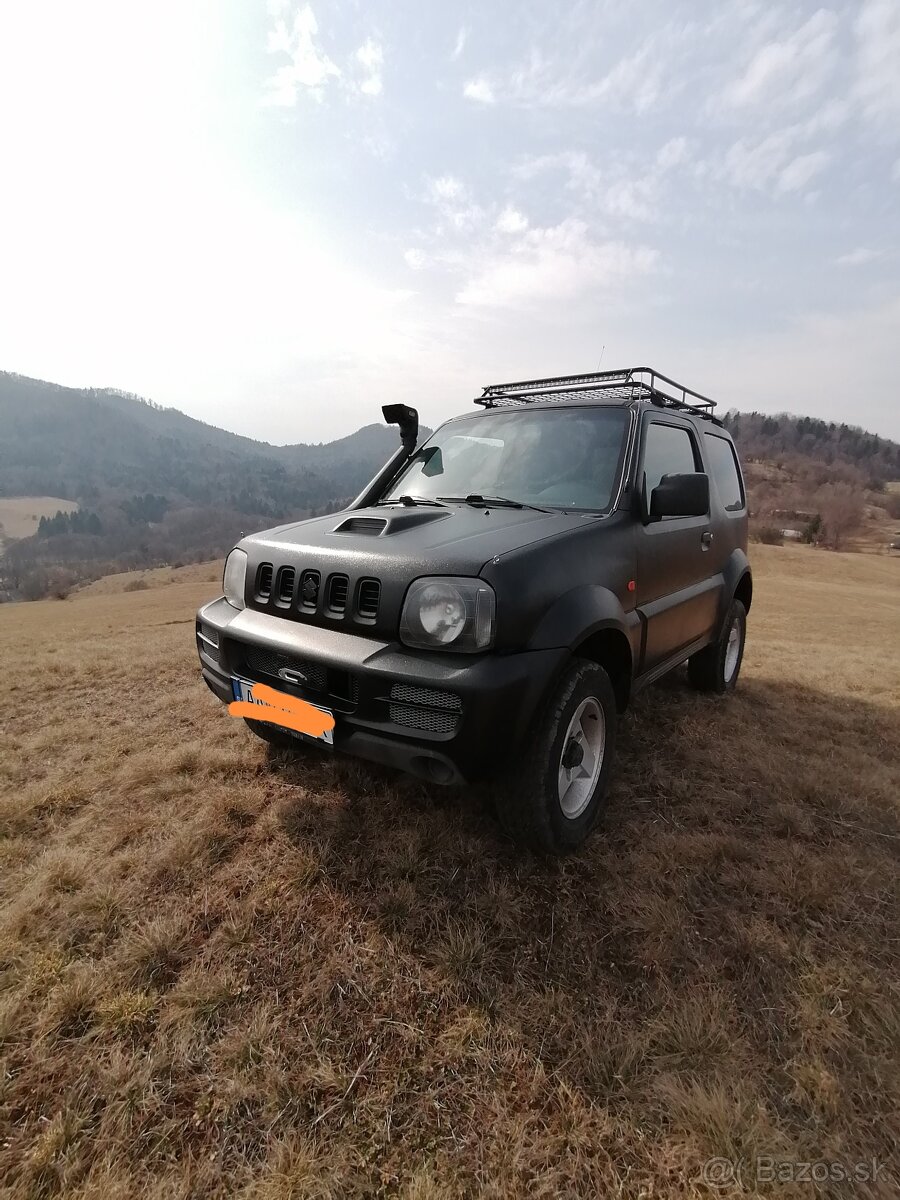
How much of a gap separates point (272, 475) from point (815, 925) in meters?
200

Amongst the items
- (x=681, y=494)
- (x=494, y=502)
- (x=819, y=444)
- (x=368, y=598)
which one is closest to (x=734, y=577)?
(x=681, y=494)

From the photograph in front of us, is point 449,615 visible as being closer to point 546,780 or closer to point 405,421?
point 546,780

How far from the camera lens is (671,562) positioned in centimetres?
320

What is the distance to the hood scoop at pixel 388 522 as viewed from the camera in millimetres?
2473

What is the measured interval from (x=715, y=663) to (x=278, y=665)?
3.52 m

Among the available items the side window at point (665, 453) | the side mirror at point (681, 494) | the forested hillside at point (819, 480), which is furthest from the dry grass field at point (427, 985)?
the forested hillside at point (819, 480)

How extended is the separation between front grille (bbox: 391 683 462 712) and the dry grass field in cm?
80

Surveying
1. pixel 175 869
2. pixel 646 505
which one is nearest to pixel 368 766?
pixel 175 869

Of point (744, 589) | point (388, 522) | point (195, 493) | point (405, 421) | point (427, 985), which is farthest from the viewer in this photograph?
point (195, 493)

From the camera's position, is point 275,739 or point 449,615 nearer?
point 449,615

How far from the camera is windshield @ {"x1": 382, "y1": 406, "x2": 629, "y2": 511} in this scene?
2.87 m

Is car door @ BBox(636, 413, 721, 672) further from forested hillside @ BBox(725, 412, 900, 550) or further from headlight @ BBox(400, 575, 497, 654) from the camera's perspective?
forested hillside @ BBox(725, 412, 900, 550)

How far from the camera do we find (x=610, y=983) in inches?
71.8

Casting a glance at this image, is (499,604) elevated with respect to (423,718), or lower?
elevated
